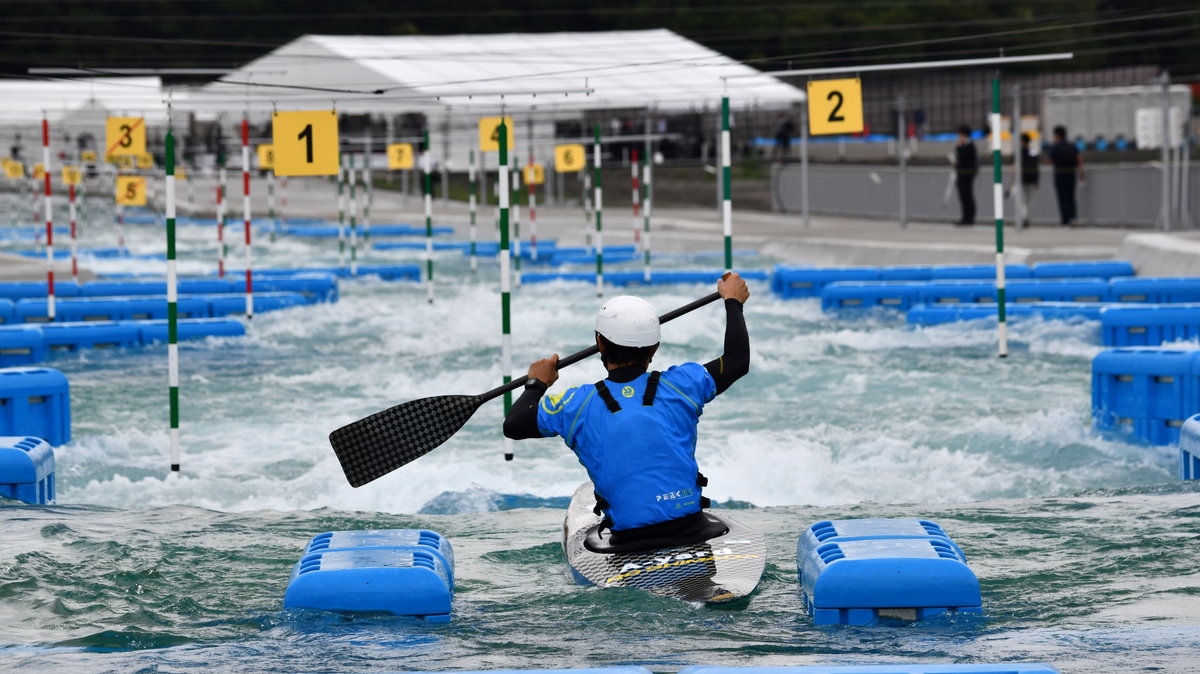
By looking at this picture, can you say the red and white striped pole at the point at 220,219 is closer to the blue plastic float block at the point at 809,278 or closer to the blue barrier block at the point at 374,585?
the blue plastic float block at the point at 809,278

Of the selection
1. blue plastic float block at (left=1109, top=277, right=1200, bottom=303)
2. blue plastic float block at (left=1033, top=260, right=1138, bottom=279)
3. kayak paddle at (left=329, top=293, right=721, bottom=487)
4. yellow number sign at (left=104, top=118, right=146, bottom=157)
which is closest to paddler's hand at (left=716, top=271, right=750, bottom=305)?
kayak paddle at (left=329, top=293, right=721, bottom=487)

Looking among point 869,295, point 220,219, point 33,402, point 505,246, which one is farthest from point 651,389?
point 220,219

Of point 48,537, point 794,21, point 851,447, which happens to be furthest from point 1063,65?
point 48,537

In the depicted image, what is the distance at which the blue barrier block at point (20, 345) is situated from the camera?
1274cm

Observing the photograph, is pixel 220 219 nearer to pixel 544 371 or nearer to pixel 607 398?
pixel 544 371

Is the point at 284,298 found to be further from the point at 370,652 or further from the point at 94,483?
the point at 370,652

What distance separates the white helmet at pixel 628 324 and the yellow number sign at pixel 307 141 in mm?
6015

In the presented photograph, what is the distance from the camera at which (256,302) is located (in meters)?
17.3

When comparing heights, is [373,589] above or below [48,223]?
below

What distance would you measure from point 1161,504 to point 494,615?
10.3 ft

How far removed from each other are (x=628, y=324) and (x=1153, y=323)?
8.28 m

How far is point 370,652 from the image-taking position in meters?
4.84

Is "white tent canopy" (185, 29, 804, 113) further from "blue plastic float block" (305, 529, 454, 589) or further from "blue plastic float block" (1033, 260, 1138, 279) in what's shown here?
"blue plastic float block" (305, 529, 454, 589)

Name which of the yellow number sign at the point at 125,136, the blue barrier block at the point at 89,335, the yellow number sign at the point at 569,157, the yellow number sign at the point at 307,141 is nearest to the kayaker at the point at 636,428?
the yellow number sign at the point at 307,141
